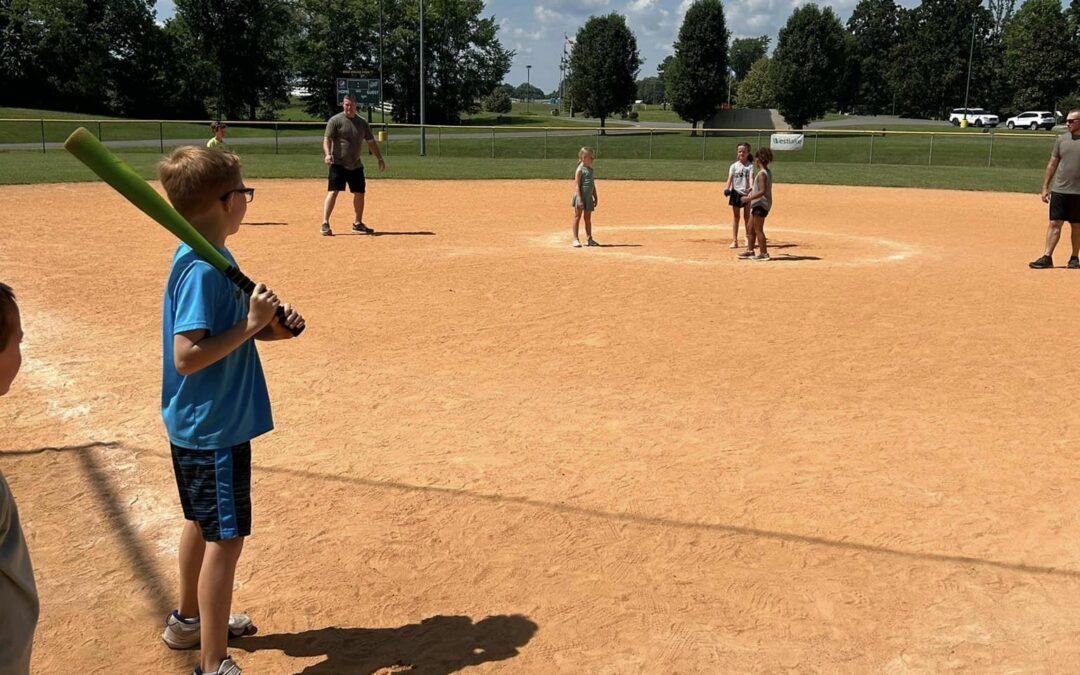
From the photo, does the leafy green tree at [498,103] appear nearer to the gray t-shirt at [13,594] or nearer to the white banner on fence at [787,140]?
the white banner on fence at [787,140]

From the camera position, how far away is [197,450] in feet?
10.00

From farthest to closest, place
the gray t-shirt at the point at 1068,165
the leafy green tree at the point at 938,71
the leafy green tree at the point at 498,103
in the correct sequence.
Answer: the leafy green tree at the point at 498,103 < the leafy green tree at the point at 938,71 < the gray t-shirt at the point at 1068,165

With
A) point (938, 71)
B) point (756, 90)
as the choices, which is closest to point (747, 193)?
point (756, 90)

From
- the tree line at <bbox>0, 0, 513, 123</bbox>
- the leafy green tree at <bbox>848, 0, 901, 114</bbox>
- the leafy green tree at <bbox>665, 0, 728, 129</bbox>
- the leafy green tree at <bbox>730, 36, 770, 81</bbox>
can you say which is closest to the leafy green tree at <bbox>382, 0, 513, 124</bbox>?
the tree line at <bbox>0, 0, 513, 123</bbox>

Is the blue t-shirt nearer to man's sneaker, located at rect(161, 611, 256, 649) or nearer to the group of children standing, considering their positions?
man's sneaker, located at rect(161, 611, 256, 649)

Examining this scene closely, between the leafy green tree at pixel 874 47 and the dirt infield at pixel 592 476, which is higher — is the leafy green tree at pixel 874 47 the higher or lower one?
the higher one

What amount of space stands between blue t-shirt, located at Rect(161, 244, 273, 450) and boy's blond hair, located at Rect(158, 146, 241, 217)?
16cm

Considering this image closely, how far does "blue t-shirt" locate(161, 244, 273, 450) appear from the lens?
9.55 ft

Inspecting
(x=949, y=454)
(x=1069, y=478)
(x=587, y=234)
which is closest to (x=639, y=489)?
(x=949, y=454)

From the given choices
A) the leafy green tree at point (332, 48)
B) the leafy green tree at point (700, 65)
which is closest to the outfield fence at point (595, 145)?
the leafy green tree at point (700, 65)

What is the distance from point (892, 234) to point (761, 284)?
601cm

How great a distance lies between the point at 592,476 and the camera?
17.0 feet

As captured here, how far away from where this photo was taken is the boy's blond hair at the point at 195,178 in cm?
299

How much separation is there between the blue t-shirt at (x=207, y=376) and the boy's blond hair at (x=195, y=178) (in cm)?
16
